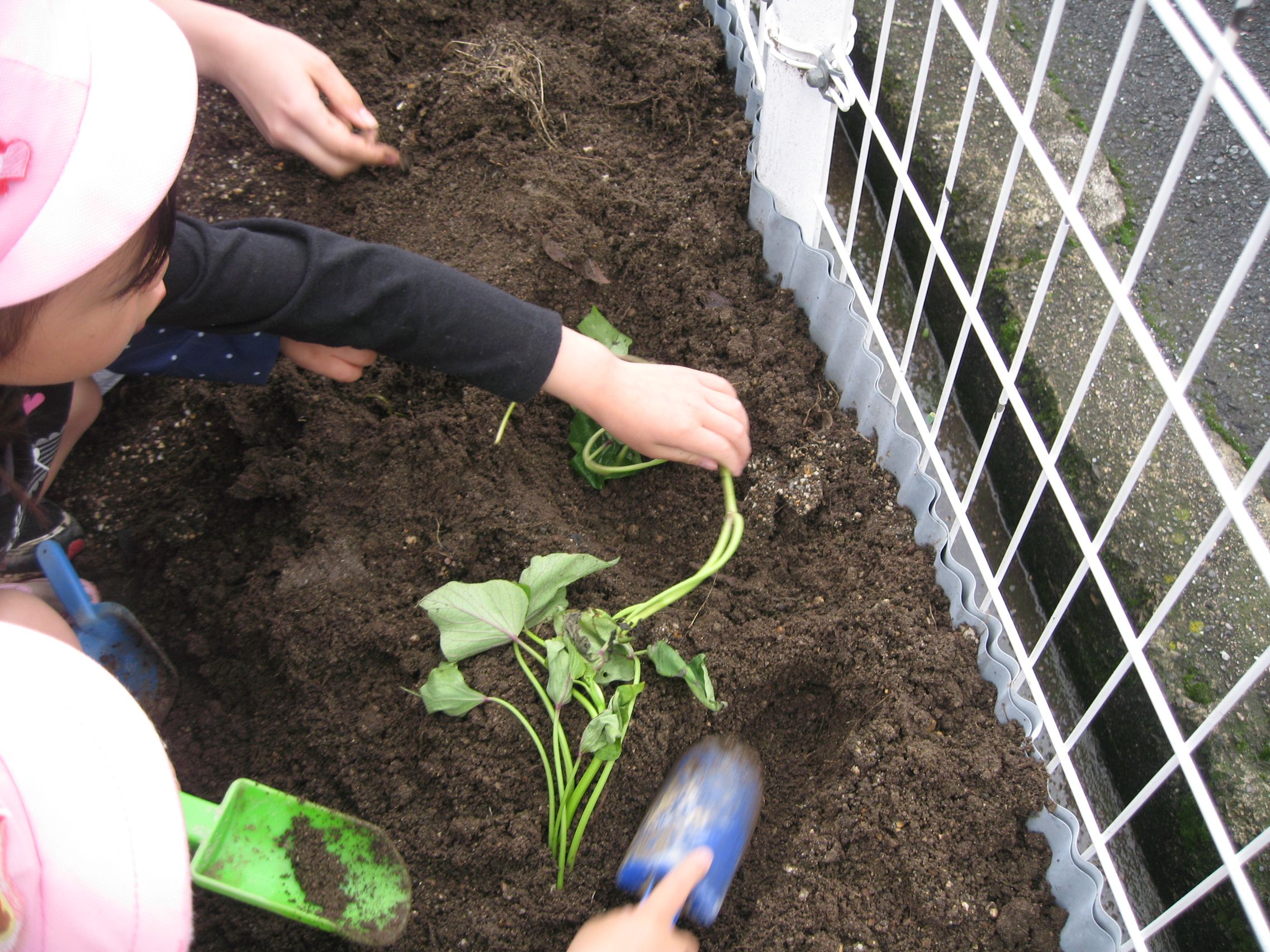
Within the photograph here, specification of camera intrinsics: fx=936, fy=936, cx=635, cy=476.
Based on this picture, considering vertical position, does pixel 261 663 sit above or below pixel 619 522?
below

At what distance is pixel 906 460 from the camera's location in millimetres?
1265

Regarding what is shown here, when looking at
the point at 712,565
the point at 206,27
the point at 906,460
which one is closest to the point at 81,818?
the point at 712,565

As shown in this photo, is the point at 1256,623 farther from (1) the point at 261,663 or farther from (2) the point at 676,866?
(1) the point at 261,663

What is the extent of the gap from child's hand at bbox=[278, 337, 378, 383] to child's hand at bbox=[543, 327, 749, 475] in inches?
12.6

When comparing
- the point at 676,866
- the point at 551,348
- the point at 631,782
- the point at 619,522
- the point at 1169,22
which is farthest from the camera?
the point at 619,522

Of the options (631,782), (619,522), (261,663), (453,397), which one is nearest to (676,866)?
(631,782)

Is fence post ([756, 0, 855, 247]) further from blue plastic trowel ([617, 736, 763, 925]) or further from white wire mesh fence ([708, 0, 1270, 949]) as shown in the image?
blue plastic trowel ([617, 736, 763, 925])

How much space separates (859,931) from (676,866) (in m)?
0.23

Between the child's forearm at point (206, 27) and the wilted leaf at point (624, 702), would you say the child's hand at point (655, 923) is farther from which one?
the child's forearm at point (206, 27)

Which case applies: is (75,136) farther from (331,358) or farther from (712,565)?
(712,565)

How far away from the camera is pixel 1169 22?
0.71m

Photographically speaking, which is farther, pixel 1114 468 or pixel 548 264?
pixel 548 264

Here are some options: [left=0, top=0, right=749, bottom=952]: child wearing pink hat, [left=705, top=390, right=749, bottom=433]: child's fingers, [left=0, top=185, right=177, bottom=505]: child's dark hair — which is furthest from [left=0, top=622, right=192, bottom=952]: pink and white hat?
[left=705, top=390, right=749, bottom=433]: child's fingers

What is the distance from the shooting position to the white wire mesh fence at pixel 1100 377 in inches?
35.9
